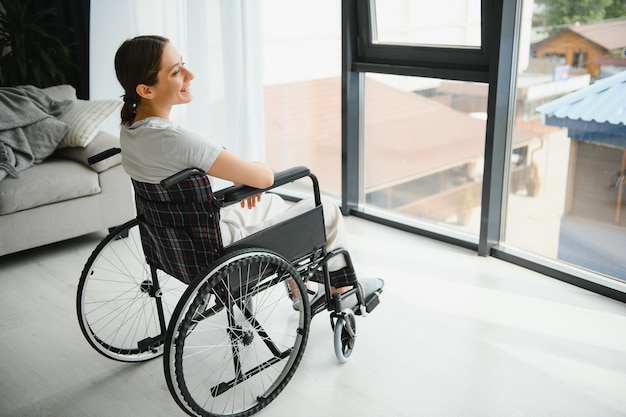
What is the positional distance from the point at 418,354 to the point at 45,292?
167 centimetres

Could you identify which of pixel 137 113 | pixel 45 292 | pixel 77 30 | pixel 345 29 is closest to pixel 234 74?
pixel 345 29

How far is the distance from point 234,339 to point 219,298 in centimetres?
18

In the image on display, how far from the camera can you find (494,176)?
3.01 meters

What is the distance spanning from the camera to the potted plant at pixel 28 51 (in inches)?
158

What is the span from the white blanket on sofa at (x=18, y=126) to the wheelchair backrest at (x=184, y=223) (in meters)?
1.46

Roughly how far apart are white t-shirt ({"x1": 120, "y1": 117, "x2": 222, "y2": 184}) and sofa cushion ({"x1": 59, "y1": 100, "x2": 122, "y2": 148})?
61.0 inches

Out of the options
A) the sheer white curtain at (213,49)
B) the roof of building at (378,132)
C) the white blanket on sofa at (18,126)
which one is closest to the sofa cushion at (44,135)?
the white blanket on sofa at (18,126)

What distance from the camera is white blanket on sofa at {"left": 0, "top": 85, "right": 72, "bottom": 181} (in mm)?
3186

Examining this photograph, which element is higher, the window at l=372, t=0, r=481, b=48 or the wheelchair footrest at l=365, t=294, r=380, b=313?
the window at l=372, t=0, r=481, b=48

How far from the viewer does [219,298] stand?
1929 mm

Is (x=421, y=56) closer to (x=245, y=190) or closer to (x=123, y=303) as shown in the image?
(x=245, y=190)

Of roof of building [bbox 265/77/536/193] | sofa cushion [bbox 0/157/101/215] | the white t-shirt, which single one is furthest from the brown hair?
roof of building [bbox 265/77/536/193]

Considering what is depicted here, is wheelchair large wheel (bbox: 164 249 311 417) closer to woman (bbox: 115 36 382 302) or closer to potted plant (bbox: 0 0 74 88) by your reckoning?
woman (bbox: 115 36 382 302)

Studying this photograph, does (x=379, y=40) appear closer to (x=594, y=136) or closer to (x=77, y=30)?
(x=594, y=136)
